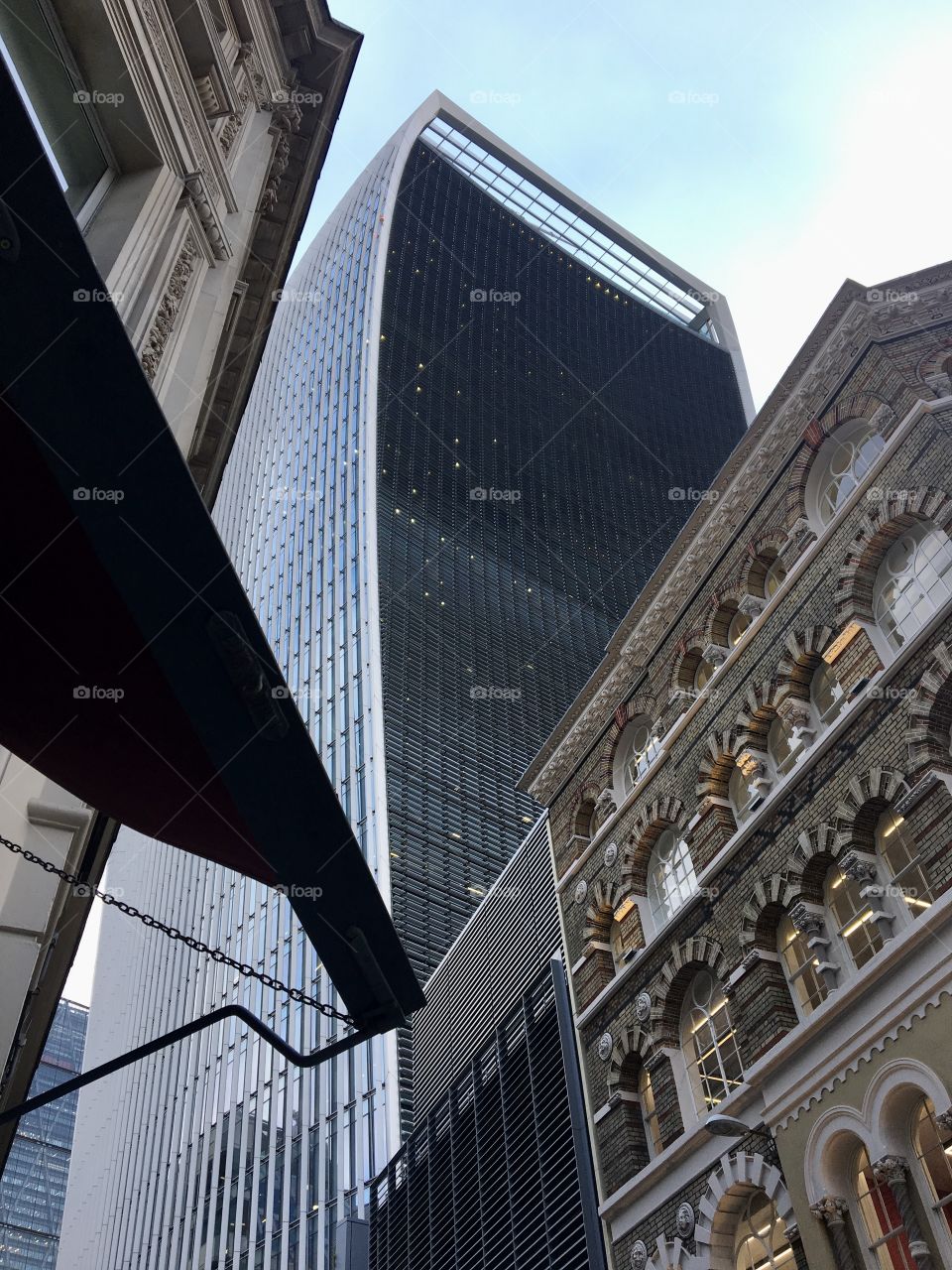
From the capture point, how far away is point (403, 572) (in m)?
92.7

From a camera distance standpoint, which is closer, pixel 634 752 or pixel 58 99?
pixel 58 99

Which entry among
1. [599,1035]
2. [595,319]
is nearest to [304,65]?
[599,1035]

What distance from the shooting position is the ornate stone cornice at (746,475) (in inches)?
691

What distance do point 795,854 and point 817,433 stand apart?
7018 mm

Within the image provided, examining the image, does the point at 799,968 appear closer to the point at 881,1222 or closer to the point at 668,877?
the point at 881,1222

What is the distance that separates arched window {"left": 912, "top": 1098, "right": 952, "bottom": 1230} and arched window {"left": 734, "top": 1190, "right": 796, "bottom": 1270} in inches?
96.1

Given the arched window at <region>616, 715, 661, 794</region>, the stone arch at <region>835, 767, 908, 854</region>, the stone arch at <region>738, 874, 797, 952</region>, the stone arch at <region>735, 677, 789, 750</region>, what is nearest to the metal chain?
the stone arch at <region>835, 767, 908, 854</region>

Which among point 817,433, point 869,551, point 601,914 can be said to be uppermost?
point 817,433

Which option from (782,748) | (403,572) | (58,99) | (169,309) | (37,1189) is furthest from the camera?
(37,1189)

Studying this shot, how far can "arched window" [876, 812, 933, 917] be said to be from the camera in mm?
13453

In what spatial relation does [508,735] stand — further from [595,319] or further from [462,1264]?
[595,319]

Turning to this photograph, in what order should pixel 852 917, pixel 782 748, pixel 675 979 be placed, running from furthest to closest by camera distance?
pixel 675 979 < pixel 782 748 < pixel 852 917

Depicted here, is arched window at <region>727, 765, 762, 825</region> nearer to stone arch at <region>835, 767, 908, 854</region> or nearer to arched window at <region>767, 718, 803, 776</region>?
arched window at <region>767, 718, 803, 776</region>

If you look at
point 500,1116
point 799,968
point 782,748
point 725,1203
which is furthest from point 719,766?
point 500,1116
